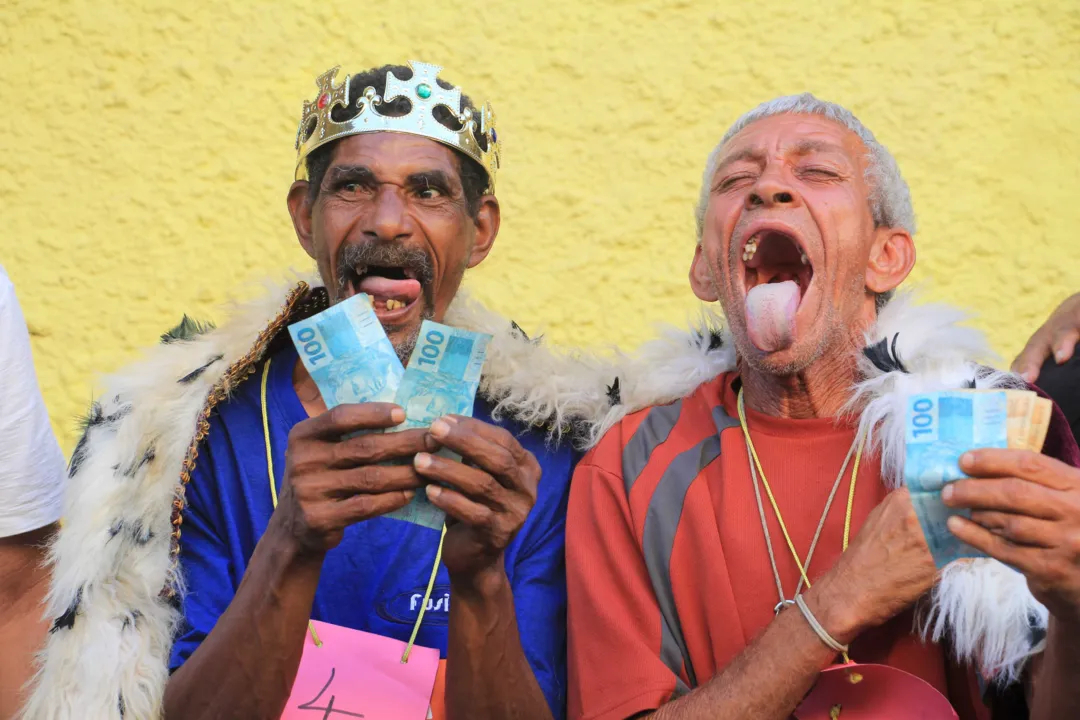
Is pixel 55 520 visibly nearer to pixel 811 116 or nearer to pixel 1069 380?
pixel 811 116

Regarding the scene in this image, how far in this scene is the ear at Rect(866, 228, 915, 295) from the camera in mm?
3270

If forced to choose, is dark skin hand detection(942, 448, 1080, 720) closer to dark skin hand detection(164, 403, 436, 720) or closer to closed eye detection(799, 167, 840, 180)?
dark skin hand detection(164, 403, 436, 720)

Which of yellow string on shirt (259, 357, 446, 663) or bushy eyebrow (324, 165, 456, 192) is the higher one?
bushy eyebrow (324, 165, 456, 192)

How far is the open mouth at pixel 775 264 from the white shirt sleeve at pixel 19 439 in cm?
184

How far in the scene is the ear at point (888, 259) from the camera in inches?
129

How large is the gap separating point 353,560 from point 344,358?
679mm

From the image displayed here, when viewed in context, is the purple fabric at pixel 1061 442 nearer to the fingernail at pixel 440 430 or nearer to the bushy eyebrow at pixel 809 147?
the bushy eyebrow at pixel 809 147

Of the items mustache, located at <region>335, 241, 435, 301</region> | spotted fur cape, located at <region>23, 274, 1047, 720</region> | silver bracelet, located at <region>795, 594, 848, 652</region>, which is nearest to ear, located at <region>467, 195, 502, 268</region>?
spotted fur cape, located at <region>23, 274, 1047, 720</region>

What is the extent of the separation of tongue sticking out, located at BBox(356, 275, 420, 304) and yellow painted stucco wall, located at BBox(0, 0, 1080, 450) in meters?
1.68

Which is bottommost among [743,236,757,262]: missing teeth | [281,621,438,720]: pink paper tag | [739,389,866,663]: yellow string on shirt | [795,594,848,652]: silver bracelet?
[281,621,438,720]: pink paper tag

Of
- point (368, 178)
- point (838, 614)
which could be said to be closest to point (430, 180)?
point (368, 178)

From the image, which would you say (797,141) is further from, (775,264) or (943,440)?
(943,440)

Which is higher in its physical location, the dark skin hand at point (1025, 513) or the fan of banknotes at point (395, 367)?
the fan of banknotes at point (395, 367)

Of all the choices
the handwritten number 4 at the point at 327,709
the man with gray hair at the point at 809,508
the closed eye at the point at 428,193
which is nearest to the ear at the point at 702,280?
the man with gray hair at the point at 809,508
